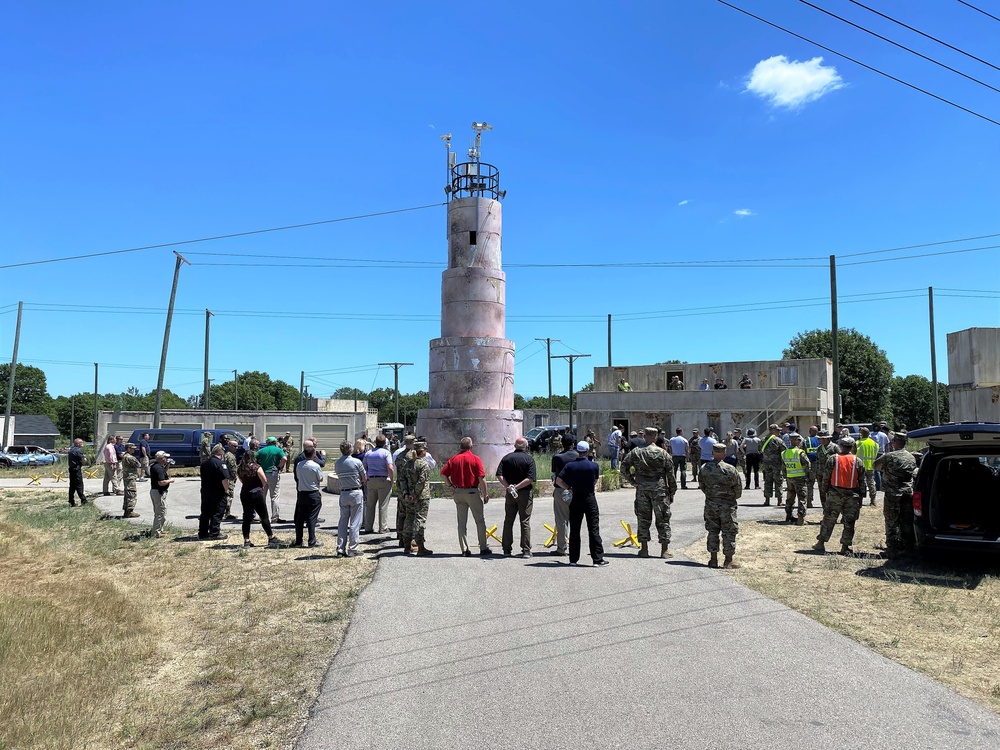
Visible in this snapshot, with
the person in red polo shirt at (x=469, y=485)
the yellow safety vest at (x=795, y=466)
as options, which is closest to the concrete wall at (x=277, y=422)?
the yellow safety vest at (x=795, y=466)

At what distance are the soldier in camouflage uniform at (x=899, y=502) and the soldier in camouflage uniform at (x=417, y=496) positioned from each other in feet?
21.6

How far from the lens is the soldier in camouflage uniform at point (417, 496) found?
33.6ft

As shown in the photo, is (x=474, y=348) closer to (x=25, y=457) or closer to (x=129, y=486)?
(x=129, y=486)

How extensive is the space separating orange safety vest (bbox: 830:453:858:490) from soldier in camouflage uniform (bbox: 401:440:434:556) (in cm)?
599

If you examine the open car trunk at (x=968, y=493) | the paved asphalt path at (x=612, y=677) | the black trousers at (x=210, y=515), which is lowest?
the paved asphalt path at (x=612, y=677)

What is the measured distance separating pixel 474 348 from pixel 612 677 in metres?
15.0

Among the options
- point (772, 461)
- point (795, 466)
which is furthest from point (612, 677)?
point (772, 461)

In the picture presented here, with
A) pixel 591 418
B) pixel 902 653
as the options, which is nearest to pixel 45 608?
pixel 902 653

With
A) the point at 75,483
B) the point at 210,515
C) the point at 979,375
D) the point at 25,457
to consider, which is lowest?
the point at 25,457

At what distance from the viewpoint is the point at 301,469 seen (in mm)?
10836

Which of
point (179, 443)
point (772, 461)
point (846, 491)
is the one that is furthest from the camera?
point (179, 443)

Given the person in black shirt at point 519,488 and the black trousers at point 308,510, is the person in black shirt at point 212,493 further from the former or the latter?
the person in black shirt at point 519,488

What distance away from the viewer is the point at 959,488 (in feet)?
31.5

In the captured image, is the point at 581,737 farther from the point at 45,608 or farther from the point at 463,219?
the point at 463,219
